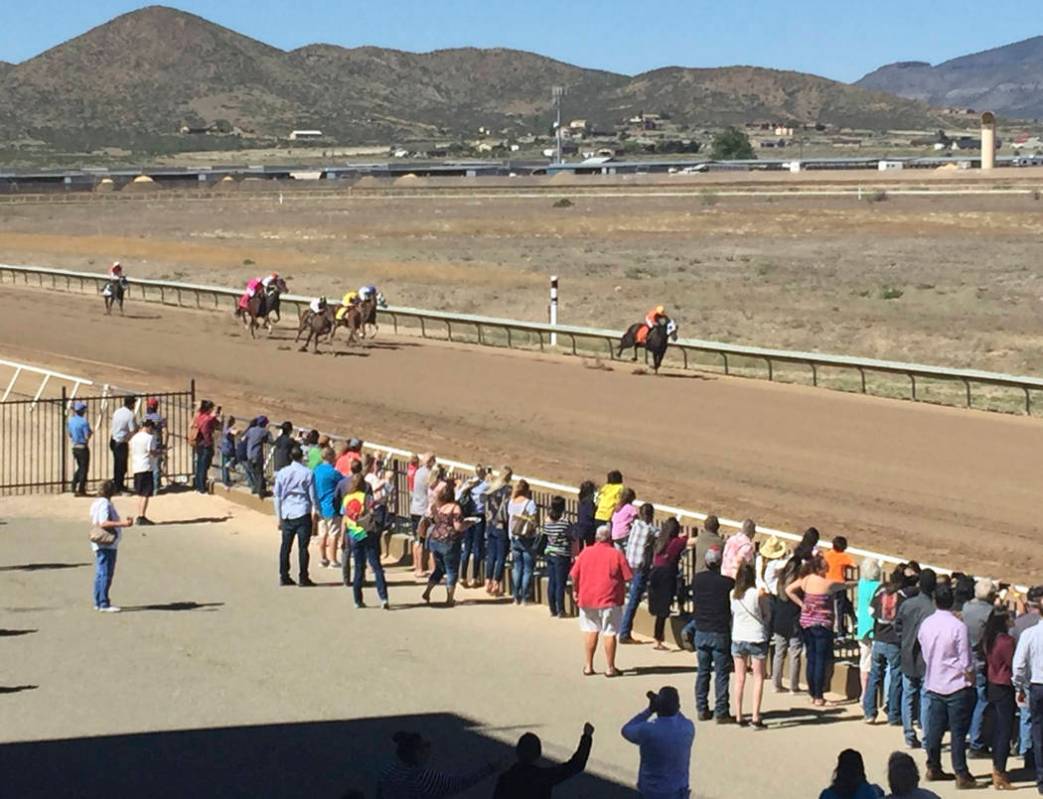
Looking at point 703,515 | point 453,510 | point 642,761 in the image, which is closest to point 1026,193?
point 703,515

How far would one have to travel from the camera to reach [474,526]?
15188mm

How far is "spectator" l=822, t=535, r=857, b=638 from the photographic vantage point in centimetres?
1225

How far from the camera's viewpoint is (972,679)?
10383mm

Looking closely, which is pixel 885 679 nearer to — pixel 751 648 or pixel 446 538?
pixel 751 648

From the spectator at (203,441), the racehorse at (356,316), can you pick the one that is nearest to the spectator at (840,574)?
the spectator at (203,441)

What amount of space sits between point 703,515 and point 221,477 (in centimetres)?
535

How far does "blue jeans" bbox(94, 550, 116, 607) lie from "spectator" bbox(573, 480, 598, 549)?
369 centimetres

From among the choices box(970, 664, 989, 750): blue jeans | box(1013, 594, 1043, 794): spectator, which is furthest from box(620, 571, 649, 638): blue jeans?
box(1013, 594, 1043, 794): spectator

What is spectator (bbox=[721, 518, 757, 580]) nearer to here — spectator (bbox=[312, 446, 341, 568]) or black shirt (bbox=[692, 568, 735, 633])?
black shirt (bbox=[692, 568, 735, 633])

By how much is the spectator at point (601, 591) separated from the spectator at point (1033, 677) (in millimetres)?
2961

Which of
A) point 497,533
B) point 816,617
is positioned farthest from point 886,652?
point 497,533

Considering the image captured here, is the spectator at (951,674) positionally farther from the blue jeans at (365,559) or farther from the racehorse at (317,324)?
the racehorse at (317,324)

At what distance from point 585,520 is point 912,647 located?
389cm

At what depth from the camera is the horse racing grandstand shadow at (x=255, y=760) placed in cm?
1008
